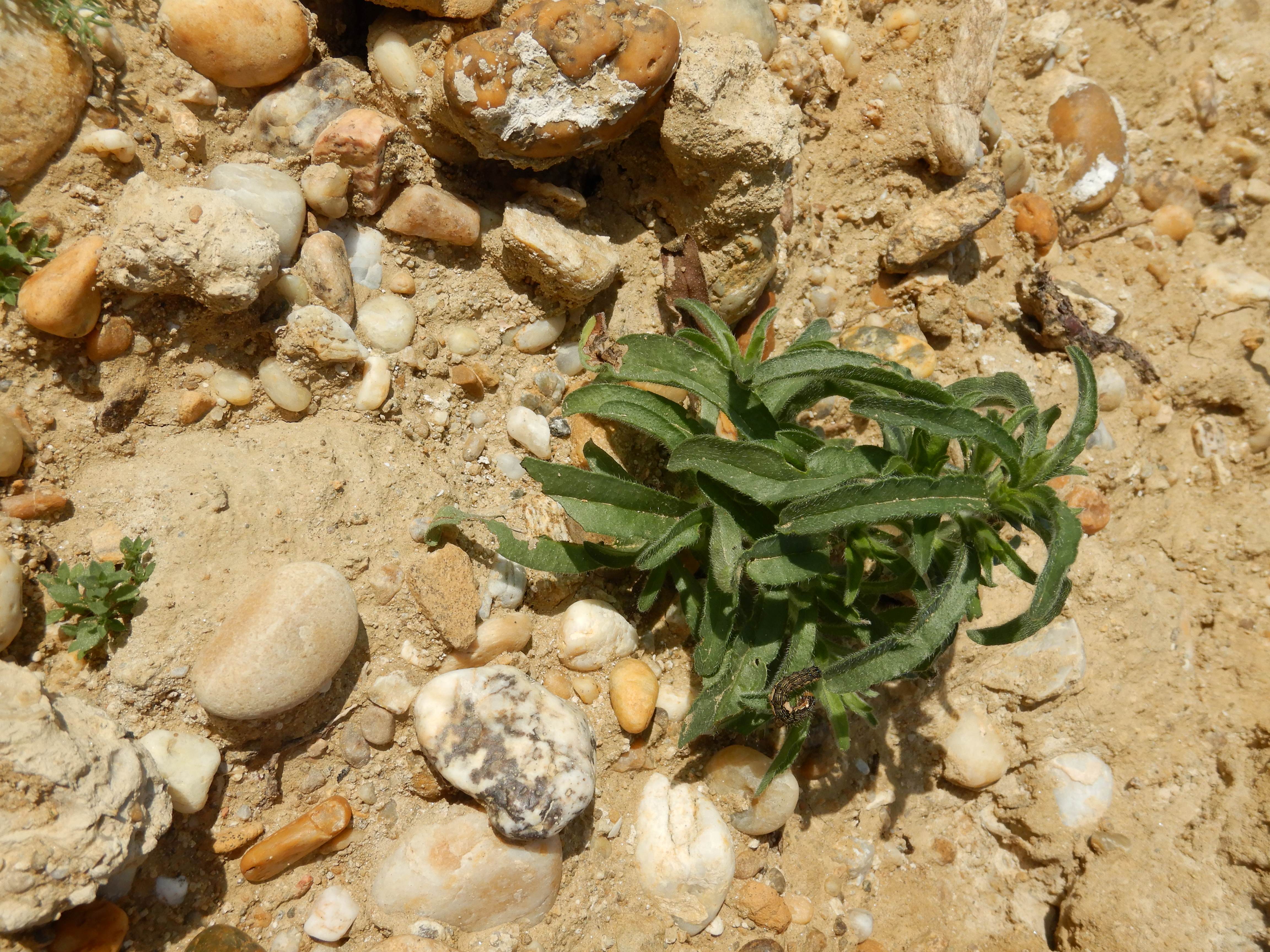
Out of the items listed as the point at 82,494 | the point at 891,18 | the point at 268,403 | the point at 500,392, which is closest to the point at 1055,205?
the point at 891,18

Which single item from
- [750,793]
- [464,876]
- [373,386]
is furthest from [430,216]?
[750,793]

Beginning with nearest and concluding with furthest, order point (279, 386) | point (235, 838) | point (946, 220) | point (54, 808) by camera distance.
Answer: point (54, 808) → point (235, 838) → point (279, 386) → point (946, 220)

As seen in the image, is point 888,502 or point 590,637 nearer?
point 888,502

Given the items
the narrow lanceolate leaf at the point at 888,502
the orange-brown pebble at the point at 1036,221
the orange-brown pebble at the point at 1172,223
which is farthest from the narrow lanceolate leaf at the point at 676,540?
the orange-brown pebble at the point at 1172,223

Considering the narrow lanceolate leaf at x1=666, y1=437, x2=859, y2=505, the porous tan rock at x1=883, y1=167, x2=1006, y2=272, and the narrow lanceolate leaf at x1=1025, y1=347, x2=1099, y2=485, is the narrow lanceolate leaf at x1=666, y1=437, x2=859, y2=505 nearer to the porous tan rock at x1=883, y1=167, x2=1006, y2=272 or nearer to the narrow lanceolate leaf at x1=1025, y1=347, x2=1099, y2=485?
the narrow lanceolate leaf at x1=1025, y1=347, x2=1099, y2=485

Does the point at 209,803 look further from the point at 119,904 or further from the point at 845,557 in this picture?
the point at 845,557

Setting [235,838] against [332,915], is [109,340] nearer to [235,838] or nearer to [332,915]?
[235,838]
